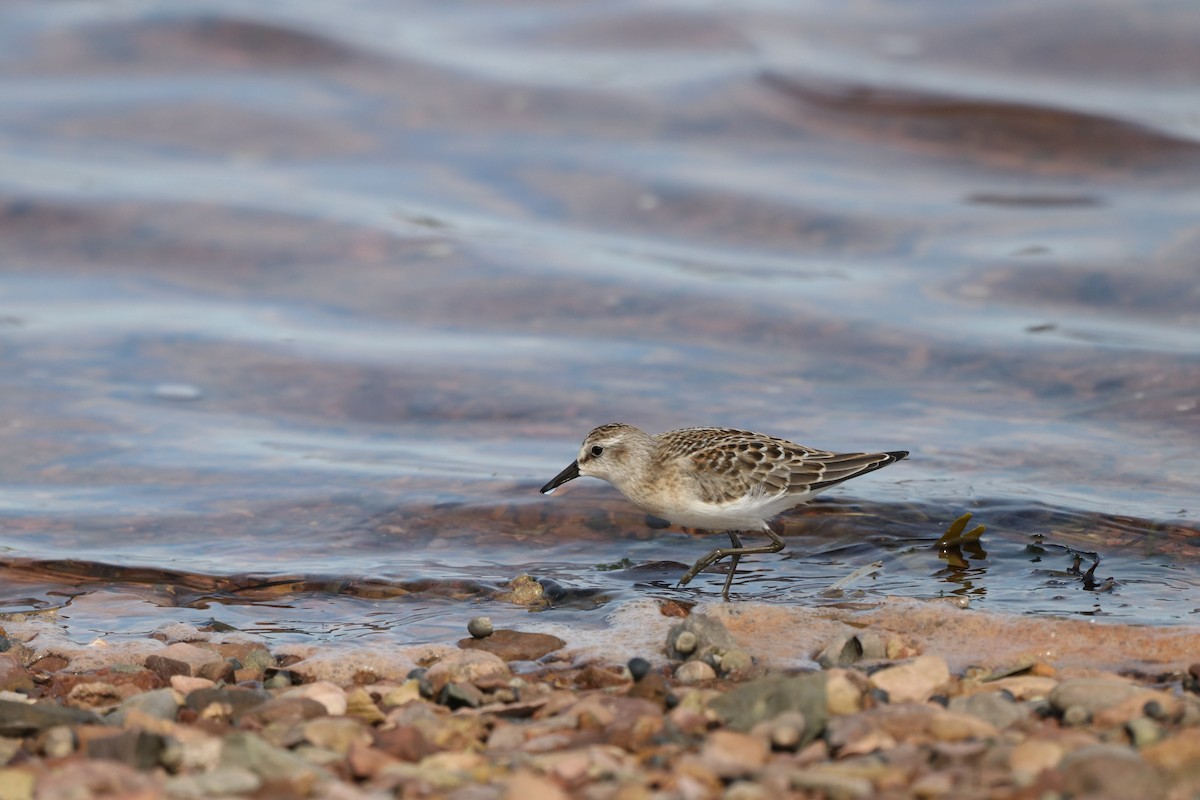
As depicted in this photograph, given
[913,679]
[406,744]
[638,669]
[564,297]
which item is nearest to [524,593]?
[638,669]

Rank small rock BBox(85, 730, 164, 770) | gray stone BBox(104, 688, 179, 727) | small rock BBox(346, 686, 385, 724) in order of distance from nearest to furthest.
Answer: small rock BBox(85, 730, 164, 770), gray stone BBox(104, 688, 179, 727), small rock BBox(346, 686, 385, 724)

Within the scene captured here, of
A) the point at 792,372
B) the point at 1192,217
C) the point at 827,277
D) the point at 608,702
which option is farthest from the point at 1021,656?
the point at 1192,217

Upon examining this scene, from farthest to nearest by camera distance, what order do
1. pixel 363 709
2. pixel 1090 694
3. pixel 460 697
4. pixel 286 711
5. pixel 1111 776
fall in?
1. pixel 460 697
2. pixel 363 709
3. pixel 286 711
4. pixel 1090 694
5. pixel 1111 776

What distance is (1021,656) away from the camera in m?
5.97

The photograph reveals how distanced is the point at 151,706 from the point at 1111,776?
3158mm

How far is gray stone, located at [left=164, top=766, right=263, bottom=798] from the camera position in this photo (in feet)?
14.3

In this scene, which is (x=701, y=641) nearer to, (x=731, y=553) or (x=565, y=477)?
(x=731, y=553)

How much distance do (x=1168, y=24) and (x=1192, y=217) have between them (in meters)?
4.97

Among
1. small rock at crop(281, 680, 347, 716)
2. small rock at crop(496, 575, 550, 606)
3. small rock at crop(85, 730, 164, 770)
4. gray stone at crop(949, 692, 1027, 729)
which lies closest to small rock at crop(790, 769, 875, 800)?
gray stone at crop(949, 692, 1027, 729)

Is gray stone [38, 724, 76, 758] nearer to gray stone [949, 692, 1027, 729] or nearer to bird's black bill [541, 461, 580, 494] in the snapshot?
gray stone [949, 692, 1027, 729]

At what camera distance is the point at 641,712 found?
5094 mm

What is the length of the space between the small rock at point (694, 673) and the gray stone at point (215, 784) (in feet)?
6.01

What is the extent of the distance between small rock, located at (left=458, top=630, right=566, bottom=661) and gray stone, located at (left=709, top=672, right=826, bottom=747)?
1.36 m

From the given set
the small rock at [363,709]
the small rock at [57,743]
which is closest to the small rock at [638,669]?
the small rock at [363,709]
